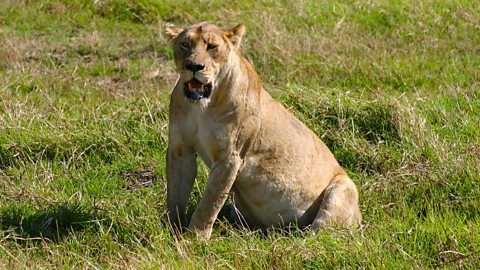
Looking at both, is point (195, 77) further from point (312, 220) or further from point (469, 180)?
point (469, 180)

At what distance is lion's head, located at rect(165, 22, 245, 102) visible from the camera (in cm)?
523

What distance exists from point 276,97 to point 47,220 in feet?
9.01

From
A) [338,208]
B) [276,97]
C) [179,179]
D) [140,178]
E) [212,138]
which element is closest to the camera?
[212,138]

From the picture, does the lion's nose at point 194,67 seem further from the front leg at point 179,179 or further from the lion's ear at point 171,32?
the front leg at point 179,179

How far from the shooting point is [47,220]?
583 cm

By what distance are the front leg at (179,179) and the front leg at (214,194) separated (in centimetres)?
17

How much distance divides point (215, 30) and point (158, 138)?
1963 mm

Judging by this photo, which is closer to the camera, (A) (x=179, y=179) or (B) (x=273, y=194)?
(A) (x=179, y=179)

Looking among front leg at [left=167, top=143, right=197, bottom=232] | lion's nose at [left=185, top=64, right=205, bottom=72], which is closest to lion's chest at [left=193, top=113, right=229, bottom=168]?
front leg at [left=167, top=143, right=197, bottom=232]

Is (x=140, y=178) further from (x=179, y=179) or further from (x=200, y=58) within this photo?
(x=200, y=58)

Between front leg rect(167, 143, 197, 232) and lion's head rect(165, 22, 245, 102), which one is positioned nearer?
lion's head rect(165, 22, 245, 102)

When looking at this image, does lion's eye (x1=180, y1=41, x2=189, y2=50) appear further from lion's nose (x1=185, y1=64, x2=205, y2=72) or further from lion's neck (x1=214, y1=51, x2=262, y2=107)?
lion's neck (x1=214, y1=51, x2=262, y2=107)

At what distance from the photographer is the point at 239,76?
5.61 metres

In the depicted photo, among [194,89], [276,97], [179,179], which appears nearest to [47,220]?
[179,179]
